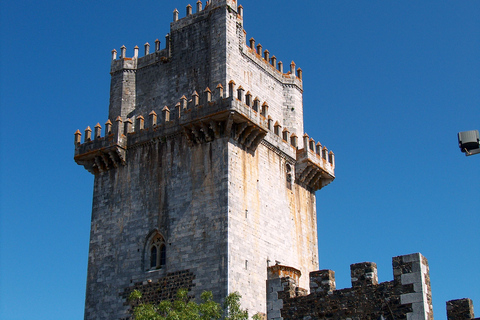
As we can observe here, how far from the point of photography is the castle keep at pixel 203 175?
96.5 feet

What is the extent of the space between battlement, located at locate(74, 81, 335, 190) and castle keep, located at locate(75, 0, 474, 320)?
58mm

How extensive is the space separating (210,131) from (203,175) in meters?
1.88

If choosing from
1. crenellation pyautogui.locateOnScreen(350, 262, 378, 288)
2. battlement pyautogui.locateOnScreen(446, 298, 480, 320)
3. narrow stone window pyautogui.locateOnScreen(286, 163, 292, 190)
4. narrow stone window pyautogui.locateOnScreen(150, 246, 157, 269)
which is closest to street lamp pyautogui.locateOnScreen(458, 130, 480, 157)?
battlement pyautogui.locateOnScreen(446, 298, 480, 320)

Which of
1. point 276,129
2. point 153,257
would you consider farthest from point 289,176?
point 153,257

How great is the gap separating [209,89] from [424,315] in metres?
14.4

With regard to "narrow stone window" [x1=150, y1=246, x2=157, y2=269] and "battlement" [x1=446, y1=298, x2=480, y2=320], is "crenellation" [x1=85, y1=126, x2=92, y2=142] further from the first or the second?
"battlement" [x1=446, y1=298, x2=480, y2=320]

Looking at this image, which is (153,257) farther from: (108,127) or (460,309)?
(460,309)

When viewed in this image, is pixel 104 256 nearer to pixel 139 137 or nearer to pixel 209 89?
pixel 139 137

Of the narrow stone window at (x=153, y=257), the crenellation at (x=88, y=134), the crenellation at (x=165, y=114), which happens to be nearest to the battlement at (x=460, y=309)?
the narrow stone window at (x=153, y=257)

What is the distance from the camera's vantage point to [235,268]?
93.7 ft

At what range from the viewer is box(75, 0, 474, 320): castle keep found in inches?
1158

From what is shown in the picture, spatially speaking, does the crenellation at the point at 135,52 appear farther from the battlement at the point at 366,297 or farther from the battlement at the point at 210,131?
the battlement at the point at 366,297

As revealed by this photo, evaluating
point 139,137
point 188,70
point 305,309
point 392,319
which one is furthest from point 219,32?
point 392,319

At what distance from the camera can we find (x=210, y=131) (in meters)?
30.9
